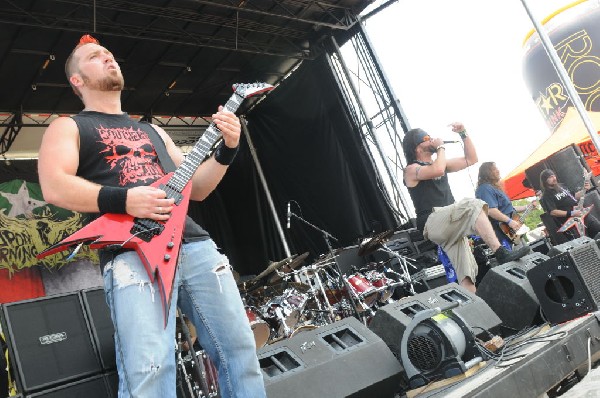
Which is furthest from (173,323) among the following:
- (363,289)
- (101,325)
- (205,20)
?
(205,20)

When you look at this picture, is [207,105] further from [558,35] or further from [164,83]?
[558,35]

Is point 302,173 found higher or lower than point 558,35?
lower

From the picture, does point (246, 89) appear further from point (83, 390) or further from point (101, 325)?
point (83, 390)

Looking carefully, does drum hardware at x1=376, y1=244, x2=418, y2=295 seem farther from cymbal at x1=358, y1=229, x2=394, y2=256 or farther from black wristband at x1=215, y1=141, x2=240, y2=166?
black wristband at x1=215, y1=141, x2=240, y2=166

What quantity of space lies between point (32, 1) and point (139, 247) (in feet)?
22.1

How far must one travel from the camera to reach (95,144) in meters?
1.61

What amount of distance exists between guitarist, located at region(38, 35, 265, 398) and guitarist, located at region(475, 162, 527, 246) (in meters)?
3.68

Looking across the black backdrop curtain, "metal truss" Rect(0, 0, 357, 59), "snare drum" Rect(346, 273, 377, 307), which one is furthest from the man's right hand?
the black backdrop curtain

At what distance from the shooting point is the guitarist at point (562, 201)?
712 cm

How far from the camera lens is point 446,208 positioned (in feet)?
12.1

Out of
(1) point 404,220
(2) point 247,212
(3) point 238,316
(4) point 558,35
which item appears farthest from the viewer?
(4) point 558,35

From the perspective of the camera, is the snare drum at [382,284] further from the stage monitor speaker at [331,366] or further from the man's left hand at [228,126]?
the man's left hand at [228,126]

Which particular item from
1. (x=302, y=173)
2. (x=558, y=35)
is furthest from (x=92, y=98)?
(x=558, y=35)

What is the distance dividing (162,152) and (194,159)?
0.13 m
